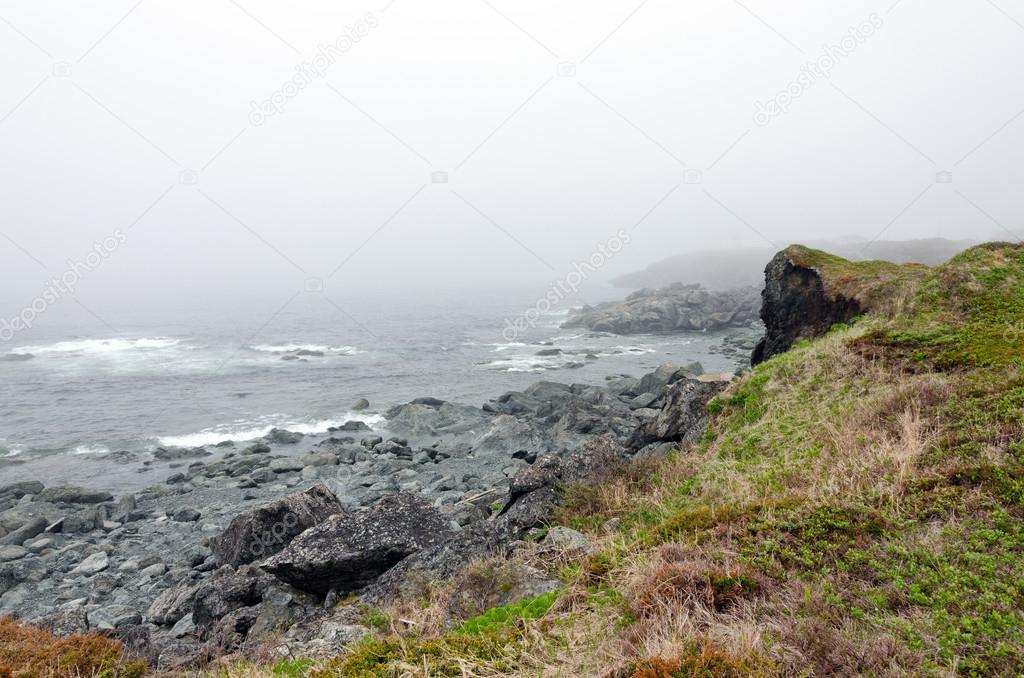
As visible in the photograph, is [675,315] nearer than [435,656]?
No

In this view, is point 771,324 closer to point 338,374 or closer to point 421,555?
point 421,555

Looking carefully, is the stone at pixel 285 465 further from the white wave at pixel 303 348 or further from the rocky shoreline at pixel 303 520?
the white wave at pixel 303 348

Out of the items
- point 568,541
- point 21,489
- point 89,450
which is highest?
point 568,541

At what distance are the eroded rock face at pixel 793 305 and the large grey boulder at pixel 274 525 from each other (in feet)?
52.4

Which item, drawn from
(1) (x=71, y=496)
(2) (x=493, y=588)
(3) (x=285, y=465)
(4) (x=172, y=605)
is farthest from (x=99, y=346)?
(2) (x=493, y=588)

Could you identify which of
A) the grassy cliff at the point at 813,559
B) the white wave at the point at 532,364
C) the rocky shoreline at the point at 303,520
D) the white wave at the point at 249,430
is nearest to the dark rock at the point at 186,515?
the rocky shoreline at the point at 303,520

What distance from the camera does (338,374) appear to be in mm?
45938

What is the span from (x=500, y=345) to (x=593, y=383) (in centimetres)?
2248

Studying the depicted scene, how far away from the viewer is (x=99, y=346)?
212 ft

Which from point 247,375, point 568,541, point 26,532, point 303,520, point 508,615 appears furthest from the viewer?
point 247,375

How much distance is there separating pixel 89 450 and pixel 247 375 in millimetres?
19472

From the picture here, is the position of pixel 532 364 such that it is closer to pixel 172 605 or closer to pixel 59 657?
pixel 172 605

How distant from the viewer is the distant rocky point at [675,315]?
7188cm

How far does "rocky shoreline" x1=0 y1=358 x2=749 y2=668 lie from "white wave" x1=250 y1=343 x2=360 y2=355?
29.3 m
